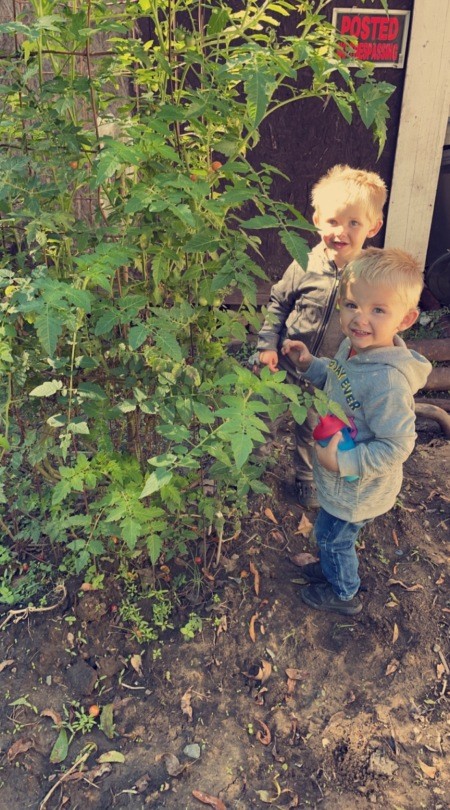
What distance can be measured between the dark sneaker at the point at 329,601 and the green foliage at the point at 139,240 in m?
0.63

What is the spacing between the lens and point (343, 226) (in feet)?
9.15

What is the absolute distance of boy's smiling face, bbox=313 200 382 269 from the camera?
275cm

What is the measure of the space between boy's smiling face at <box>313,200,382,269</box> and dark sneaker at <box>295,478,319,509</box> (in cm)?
116

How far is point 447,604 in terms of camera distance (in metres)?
2.85

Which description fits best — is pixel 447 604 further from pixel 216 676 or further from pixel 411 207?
pixel 411 207

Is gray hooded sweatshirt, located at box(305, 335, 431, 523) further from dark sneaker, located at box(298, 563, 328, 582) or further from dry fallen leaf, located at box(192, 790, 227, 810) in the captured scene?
dry fallen leaf, located at box(192, 790, 227, 810)

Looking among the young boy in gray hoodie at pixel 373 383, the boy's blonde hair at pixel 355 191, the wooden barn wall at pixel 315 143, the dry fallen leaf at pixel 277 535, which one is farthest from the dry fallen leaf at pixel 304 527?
the wooden barn wall at pixel 315 143

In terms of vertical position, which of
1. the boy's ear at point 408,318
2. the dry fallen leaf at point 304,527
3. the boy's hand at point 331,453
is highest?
the boy's ear at point 408,318

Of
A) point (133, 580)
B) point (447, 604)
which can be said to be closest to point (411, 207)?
point (447, 604)

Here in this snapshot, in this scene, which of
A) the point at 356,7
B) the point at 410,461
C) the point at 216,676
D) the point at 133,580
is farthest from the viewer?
the point at 356,7

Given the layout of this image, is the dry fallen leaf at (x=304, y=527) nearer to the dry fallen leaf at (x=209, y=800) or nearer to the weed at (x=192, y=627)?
the weed at (x=192, y=627)

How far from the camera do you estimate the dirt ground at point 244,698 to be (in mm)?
2203

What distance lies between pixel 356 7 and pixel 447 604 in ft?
12.9

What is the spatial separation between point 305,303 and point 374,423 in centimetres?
98
